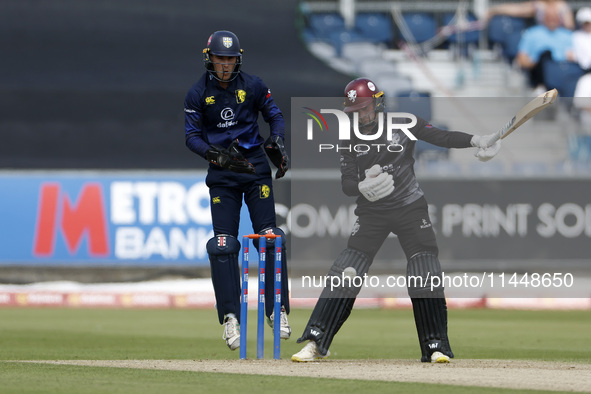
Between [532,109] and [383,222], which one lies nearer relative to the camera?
[532,109]

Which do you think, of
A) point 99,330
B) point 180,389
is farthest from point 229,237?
point 99,330

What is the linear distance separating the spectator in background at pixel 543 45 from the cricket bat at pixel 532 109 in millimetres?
12220

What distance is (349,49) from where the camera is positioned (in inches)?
746

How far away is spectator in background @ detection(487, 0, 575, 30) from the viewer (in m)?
19.0

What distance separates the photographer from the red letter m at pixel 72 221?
1483 centimetres

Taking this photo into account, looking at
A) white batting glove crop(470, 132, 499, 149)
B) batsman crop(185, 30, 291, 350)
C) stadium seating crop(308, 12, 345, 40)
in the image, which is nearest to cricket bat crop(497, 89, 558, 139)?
white batting glove crop(470, 132, 499, 149)

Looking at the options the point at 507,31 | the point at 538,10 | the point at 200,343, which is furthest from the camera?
the point at 507,31

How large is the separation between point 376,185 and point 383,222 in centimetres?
24

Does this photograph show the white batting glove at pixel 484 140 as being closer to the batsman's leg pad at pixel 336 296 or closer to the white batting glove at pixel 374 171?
the white batting glove at pixel 374 171

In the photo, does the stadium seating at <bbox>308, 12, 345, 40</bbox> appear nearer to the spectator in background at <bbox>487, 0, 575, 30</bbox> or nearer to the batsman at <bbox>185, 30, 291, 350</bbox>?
the spectator in background at <bbox>487, 0, 575, 30</bbox>

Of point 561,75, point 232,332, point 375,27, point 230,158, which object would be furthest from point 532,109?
point 375,27

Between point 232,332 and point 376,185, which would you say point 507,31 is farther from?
point 232,332

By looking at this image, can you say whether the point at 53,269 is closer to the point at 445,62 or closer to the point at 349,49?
the point at 349,49

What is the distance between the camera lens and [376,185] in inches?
268
